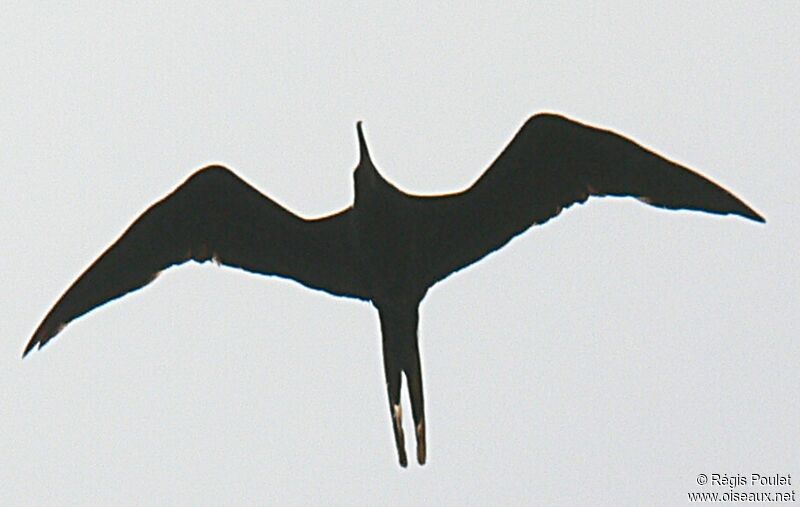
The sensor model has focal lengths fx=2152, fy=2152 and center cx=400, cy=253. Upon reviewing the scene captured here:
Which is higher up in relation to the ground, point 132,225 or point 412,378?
point 132,225

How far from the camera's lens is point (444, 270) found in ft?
45.2

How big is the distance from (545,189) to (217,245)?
2.17 meters

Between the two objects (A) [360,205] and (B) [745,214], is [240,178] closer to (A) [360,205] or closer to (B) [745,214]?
(A) [360,205]

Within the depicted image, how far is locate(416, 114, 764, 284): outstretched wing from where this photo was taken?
43.9ft

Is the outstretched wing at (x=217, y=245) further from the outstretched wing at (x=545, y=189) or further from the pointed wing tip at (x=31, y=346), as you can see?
the outstretched wing at (x=545, y=189)

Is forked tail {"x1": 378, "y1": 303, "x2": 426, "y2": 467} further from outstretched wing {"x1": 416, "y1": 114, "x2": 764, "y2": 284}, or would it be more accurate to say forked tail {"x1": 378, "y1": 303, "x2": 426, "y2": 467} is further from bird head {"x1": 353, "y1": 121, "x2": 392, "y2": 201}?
bird head {"x1": 353, "y1": 121, "x2": 392, "y2": 201}

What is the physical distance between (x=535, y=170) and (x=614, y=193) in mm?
529

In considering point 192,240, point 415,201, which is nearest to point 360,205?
point 415,201

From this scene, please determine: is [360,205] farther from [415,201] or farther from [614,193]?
[614,193]

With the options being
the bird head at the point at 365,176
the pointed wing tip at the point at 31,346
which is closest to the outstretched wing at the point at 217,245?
the pointed wing tip at the point at 31,346

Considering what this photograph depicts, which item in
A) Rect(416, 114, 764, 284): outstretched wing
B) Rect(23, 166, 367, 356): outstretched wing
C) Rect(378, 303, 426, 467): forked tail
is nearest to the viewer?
Rect(416, 114, 764, 284): outstretched wing

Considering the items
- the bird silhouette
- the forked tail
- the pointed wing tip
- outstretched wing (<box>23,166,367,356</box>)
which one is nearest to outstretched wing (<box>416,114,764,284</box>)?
the bird silhouette

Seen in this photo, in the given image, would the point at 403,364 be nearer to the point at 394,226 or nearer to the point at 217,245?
the point at 394,226

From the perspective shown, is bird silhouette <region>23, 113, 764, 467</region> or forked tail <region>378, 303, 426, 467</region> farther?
forked tail <region>378, 303, 426, 467</region>
